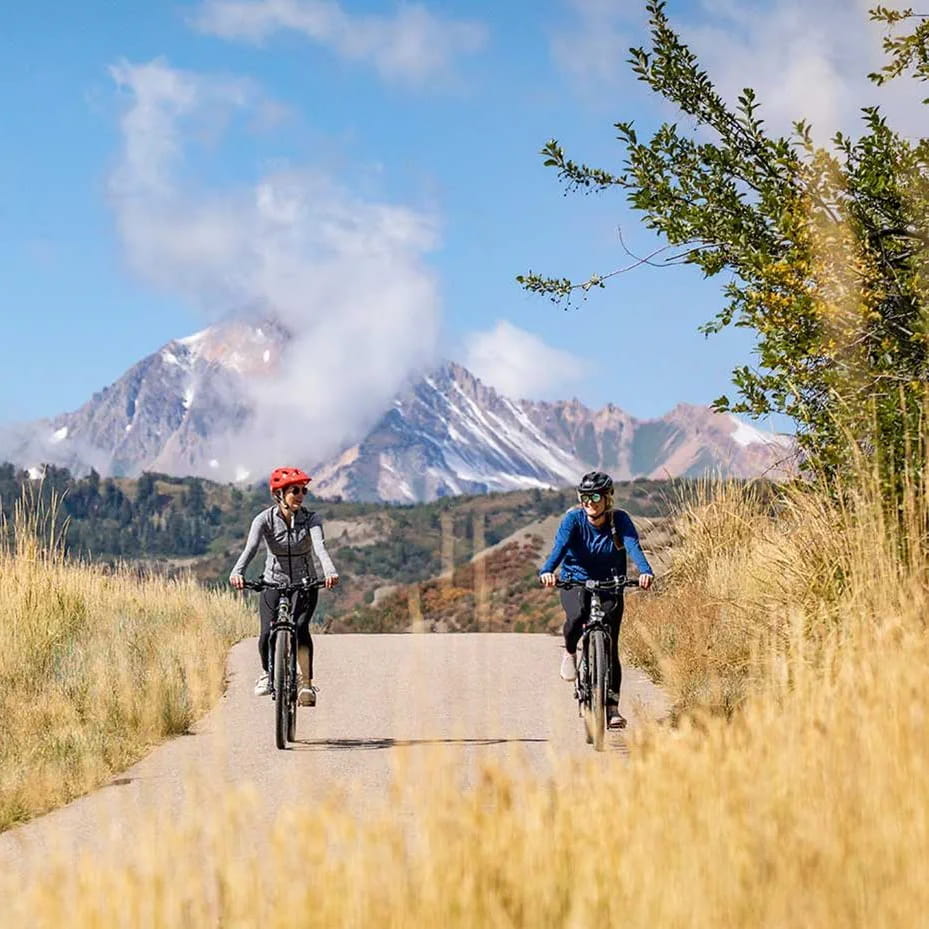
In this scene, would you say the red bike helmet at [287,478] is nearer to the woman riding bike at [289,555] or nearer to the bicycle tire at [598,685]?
the woman riding bike at [289,555]

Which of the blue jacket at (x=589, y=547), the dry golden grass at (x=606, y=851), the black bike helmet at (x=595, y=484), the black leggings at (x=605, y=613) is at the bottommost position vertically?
the dry golden grass at (x=606, y=851)

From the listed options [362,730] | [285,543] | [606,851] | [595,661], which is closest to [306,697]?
[362,730]

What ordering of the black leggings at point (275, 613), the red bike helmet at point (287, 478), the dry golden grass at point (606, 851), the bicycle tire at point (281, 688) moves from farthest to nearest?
the black leggings at point (275, 613), the red bike helmet at point (287, 478), the bicycle tire at point (281, 688), the dry golden grass at point (606, 851)

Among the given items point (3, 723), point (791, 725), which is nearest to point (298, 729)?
point (3, 723)

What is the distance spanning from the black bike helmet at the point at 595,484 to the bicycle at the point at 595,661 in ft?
2.10

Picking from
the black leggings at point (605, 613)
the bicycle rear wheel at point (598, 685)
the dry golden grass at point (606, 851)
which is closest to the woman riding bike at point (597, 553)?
the black leggings at point (605, 613)

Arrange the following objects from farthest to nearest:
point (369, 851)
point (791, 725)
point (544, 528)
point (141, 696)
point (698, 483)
→ point (544, 528) < point (698, 483) < point (141, 696) < point (791, 725) < point (369, 851)

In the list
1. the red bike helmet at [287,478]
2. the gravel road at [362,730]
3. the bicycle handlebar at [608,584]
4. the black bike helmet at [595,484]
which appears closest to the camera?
the gravel road at [362,730]

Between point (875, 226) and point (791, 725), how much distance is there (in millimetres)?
5075

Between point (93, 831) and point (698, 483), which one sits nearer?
point (93, 831)

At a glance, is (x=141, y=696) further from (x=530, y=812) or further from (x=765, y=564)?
(x=530, y=812)

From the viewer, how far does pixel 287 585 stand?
10.4 metres

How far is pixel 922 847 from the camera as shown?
3.89m

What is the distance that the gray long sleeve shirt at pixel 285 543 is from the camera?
1034cm
